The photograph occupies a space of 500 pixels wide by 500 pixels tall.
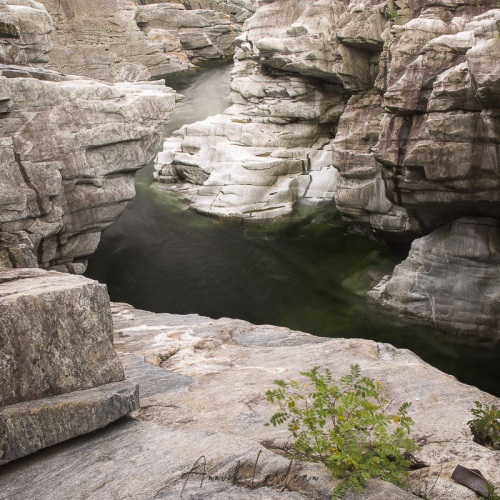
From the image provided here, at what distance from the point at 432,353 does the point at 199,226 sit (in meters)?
12.8

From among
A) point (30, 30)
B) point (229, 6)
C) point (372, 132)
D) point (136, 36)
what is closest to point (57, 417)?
point (372, 132)

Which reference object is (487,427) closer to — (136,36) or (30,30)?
(30,30)

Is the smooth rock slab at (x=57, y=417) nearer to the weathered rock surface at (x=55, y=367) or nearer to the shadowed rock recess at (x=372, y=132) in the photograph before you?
the weathered rock surface at (x=55, y=367)

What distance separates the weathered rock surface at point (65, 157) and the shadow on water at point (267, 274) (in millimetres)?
3120

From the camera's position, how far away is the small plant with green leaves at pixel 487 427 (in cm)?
759

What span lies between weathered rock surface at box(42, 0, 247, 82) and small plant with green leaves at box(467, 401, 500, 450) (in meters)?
44.5

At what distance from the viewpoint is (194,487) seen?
6363 mm

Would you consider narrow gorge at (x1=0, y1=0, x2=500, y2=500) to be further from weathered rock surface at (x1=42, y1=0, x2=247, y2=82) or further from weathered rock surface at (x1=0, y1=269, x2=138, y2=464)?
weathered rock surface at (x1=42, y1=0, x2=247, y2=82)

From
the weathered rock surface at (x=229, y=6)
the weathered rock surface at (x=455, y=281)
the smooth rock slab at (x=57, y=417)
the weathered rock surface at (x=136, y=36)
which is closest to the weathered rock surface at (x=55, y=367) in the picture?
the smooth rock slab at (x=57, y=417)

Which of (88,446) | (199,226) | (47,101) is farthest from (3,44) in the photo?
(88,446)

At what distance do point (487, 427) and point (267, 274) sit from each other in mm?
17731

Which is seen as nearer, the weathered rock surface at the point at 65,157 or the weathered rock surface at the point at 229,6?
the weathered rock surface at the point at 65,157

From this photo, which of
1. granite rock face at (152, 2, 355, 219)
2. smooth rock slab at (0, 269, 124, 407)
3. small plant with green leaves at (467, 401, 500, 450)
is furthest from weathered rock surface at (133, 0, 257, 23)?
small plant with green leaves at (467, 401, 500, 450)

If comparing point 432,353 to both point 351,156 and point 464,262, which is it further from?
point 351,156
